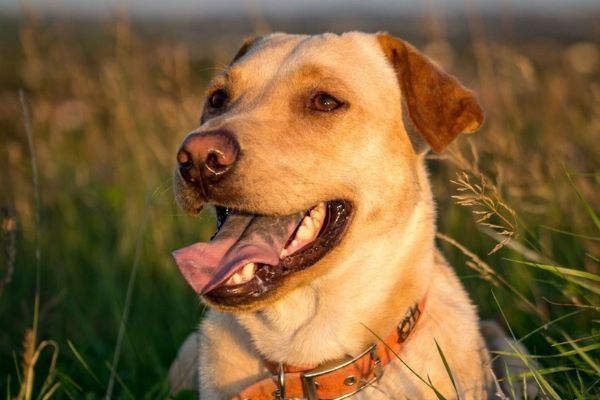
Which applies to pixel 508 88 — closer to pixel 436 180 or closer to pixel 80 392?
pixel 436 180

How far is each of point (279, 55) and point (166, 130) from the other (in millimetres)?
4280

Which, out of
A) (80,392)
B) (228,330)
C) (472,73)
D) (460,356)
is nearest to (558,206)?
(460,356)

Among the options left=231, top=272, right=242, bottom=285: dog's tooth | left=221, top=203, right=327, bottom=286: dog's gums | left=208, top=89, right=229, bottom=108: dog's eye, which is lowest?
left=231, top=272, right=242, bottom=285: dog's tooth

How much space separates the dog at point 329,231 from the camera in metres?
3.77

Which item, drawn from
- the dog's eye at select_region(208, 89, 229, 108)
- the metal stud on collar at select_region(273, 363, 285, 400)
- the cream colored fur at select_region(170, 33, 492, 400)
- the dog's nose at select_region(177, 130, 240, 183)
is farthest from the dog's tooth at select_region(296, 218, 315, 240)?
the dog's eye at select_region(208, 89, 229, 108)

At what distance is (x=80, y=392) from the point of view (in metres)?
4.96

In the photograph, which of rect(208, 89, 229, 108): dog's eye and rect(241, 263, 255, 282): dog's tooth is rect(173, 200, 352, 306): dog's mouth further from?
rect(208, 89, 229, 108): dog's eye

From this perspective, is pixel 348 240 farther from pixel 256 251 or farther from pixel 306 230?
pixel 256 251

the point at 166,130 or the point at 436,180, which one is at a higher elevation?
the point at 166,130

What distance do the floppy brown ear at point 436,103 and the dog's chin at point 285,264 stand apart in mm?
495

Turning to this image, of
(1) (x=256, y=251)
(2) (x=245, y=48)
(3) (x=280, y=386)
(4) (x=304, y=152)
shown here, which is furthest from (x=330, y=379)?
(2) (x=245, y=48)

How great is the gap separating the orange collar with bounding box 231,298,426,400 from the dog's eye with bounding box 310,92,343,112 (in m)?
1.02

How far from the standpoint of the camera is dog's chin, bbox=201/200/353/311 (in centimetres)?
366

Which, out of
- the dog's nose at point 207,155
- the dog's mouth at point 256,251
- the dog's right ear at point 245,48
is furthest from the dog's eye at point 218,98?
the dog's nose at point 207,155
